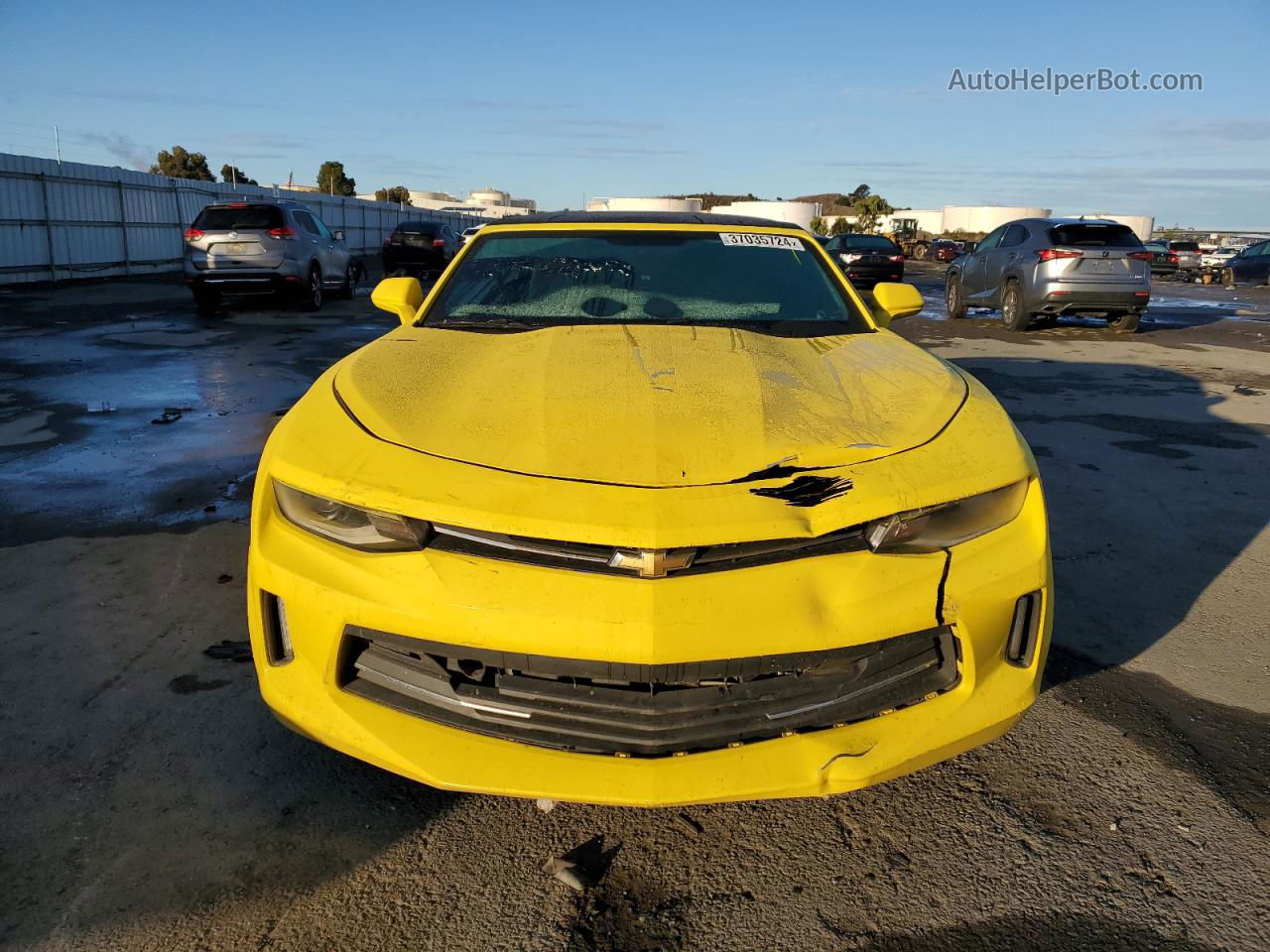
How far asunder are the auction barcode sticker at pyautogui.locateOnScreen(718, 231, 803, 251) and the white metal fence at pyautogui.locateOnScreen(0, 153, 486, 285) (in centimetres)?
1755

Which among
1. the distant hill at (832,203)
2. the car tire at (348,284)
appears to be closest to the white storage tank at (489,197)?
the distant hill at (832,203)

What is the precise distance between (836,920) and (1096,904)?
1.85 ft

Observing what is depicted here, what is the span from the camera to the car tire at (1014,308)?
12641 mm

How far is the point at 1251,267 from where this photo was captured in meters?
28.3

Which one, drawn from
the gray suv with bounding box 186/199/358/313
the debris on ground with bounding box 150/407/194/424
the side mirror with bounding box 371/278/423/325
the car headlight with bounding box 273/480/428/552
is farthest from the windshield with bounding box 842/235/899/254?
the car headlight with bounding box 273/480/428/552

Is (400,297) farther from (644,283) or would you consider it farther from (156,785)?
(156,785)

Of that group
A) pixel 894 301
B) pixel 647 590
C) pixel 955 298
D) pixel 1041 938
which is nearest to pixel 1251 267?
pixel 955 298

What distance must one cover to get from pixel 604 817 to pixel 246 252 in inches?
503

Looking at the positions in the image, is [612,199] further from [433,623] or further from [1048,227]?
[433,623]

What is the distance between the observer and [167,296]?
16172 mm

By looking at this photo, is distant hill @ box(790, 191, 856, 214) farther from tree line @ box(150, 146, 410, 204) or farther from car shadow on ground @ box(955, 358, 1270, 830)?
car shadow on ground @ box(955, 358, 1270, 830)

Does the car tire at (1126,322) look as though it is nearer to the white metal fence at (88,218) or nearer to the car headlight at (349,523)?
the car headlight at (349,523)

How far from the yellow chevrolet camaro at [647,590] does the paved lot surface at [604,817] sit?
0.30 meters

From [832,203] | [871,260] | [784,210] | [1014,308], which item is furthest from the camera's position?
[832,203]
